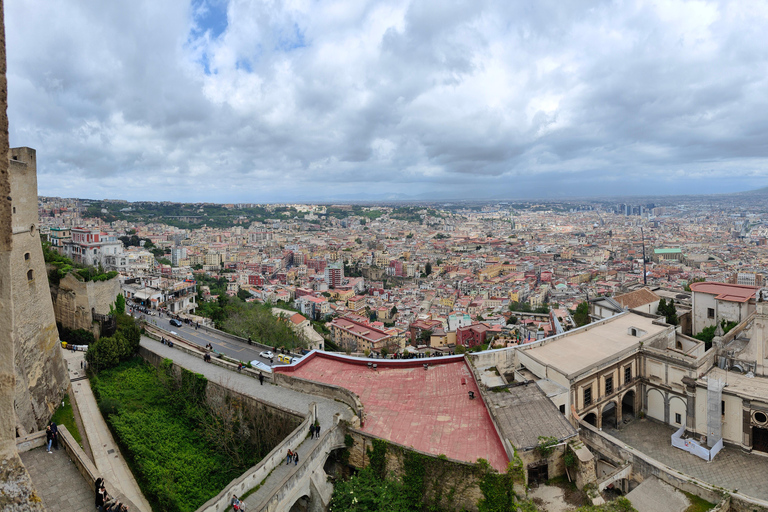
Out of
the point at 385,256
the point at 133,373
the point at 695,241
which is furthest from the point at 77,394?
the point at 695,241

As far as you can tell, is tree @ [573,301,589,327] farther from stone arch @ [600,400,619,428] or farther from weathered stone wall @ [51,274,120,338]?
weathered stone wall @ [51,274,120,338]

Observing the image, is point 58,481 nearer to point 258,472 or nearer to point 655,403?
point 258,472

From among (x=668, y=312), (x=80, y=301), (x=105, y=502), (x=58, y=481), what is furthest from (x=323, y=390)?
(x=668, y=312)

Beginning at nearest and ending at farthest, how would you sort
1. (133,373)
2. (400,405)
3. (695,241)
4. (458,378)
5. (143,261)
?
(400,405)
(458,378)
(133,373)
(143,261)
(695,241)

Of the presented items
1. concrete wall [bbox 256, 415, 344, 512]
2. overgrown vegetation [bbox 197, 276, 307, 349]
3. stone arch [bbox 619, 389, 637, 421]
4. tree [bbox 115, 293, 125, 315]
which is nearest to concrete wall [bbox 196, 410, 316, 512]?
concrete wall [bbox 256, 415, 344, 512]

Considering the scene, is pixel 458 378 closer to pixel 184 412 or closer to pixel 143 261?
pixel 184 412

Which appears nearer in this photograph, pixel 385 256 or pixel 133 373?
pixel 133 373
